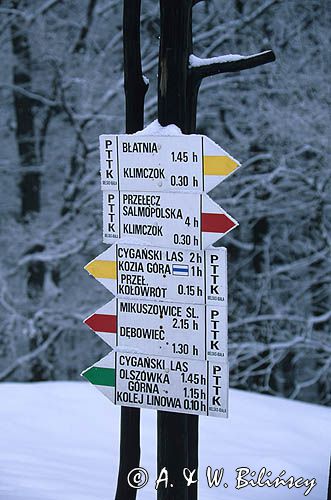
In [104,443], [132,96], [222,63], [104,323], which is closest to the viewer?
[104,323]

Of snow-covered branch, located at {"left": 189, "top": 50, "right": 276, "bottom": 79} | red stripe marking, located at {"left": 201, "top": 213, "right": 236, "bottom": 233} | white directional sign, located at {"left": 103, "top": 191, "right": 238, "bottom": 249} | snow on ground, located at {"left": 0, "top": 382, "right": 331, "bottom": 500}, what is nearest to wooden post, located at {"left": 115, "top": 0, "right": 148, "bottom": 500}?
snow-covered branch, located at {"left": 189, "top": 50, "right": 276, "bottom": 79}

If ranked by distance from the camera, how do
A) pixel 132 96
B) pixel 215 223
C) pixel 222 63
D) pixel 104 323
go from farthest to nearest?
pixel 132 96 → pixel 222 63 → pixel 104 323 → pixel 215 223

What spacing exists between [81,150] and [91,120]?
41 cm

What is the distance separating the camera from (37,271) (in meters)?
12.3

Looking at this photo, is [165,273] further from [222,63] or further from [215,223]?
[222,63]

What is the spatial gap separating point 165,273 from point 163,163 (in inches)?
15.5

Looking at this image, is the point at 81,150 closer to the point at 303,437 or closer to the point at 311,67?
the point at 311,67

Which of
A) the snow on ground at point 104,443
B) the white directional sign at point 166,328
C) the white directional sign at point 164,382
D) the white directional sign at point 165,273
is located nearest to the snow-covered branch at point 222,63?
the white directional sign at point 165,273

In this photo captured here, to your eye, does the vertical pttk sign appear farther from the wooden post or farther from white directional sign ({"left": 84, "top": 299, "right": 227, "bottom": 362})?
the wooden post

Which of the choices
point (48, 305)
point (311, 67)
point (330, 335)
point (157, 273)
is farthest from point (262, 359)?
point (157, 273)

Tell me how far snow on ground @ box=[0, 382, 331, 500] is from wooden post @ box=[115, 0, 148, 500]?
2.11 ft

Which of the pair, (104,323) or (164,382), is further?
(104,323)

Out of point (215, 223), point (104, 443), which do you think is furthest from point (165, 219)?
point (104, 443)

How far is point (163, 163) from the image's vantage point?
3.23m
